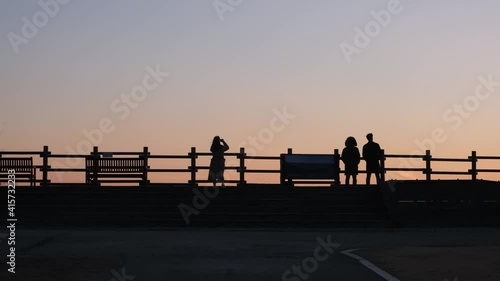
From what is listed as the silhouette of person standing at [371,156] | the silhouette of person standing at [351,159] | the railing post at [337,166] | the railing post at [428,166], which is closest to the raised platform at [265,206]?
the silhouette of person standing at [371,156]

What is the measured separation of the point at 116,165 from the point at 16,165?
3.37 metres

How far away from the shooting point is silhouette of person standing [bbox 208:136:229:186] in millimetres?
31656

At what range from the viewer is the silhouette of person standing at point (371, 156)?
100 feet

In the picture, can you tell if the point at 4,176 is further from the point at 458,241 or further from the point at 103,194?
the point at 458,241

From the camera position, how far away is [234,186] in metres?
30.3

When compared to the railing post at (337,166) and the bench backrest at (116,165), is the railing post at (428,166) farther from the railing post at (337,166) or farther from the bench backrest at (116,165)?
the bench backrest at (116,165)

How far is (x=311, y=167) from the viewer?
32094 millimetres

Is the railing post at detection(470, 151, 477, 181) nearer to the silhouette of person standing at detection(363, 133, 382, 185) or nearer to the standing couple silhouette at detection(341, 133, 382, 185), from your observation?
the standing couple silhouette at detection(341, 133, 382, 185)

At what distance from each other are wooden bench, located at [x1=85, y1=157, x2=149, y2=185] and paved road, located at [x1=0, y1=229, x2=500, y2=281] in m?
8.72

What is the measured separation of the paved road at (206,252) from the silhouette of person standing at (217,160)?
8.15 metres

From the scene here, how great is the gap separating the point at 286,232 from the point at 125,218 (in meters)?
4.71

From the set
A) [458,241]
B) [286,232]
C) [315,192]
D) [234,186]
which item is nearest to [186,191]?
[234,186]

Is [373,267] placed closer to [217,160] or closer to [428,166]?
[217,160]

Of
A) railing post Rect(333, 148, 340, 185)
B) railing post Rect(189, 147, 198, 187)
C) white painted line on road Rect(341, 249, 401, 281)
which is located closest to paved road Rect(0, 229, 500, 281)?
A: white painted line on road Rect(341, 249, 401, 281)
